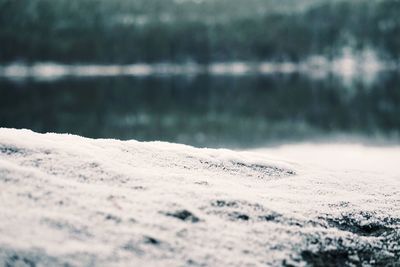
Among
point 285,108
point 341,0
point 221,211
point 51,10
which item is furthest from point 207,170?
point 51,10

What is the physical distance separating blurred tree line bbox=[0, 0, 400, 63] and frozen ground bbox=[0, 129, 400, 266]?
13529 centimetres

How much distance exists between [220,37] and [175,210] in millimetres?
151146

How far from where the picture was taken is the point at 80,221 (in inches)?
119

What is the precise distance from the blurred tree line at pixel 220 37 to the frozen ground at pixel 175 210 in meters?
135

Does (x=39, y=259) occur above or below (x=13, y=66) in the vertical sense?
below

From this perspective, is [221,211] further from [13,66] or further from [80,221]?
[13,66]

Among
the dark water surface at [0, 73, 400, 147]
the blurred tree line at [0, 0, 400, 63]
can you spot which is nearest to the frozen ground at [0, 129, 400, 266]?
the dark water surface at [0, 73, 400, 147]

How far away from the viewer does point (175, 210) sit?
3303mm

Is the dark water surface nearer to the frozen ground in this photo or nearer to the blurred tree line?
the frozen ground

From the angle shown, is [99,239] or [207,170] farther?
[207,170]

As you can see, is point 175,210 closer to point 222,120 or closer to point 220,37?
point 222,120

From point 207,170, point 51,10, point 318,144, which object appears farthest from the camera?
point 51,10

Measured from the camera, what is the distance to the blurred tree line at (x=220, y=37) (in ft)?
461

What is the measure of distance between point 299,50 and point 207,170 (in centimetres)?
14134
